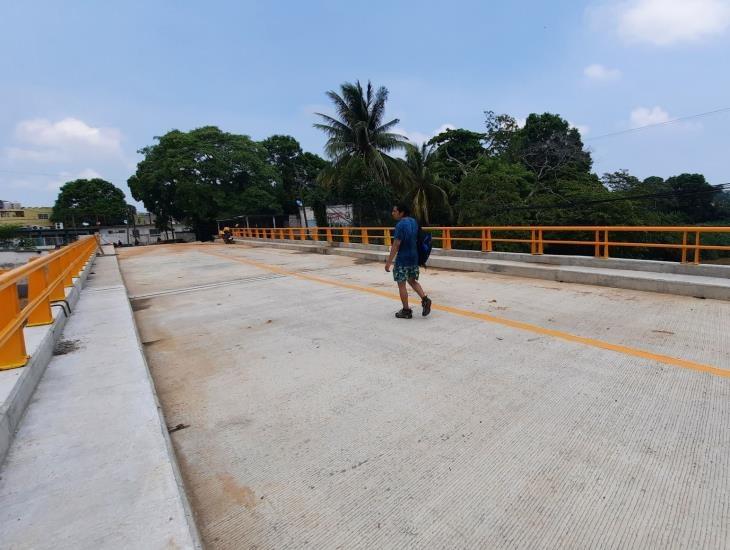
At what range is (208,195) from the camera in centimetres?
4038

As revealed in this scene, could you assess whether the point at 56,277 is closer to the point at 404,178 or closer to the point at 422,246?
the point at 422,246

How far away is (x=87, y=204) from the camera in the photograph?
70562 millimetres

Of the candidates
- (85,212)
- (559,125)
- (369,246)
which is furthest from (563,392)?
(85,212)

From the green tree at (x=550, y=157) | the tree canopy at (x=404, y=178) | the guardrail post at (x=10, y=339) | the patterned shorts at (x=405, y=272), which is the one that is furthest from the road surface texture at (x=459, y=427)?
the green tree at (x=550, y=157)

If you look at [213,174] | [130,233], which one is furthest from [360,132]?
[130,233]

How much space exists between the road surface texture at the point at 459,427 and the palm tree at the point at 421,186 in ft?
74.8

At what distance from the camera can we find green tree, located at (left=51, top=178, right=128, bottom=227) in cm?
6919

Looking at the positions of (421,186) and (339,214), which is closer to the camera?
(421,186)

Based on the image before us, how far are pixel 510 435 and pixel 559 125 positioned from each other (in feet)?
133

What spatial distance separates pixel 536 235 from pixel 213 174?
108 feet

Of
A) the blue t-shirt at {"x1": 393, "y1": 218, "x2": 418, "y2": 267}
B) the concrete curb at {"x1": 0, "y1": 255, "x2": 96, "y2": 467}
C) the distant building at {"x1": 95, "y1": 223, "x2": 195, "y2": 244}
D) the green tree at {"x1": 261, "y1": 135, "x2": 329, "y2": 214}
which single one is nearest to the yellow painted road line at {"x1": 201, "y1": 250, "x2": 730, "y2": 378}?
the blue t-shirt at {"x1": 393, "y1": 218, "x2": 418, "y2": 267}

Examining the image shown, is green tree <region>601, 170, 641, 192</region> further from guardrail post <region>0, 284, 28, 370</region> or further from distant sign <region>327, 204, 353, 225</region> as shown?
guardrail post <region>0, 284, 28, 370</region>

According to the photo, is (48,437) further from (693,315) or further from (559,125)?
(559,125)

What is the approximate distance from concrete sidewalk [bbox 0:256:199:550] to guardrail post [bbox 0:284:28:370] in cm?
29
